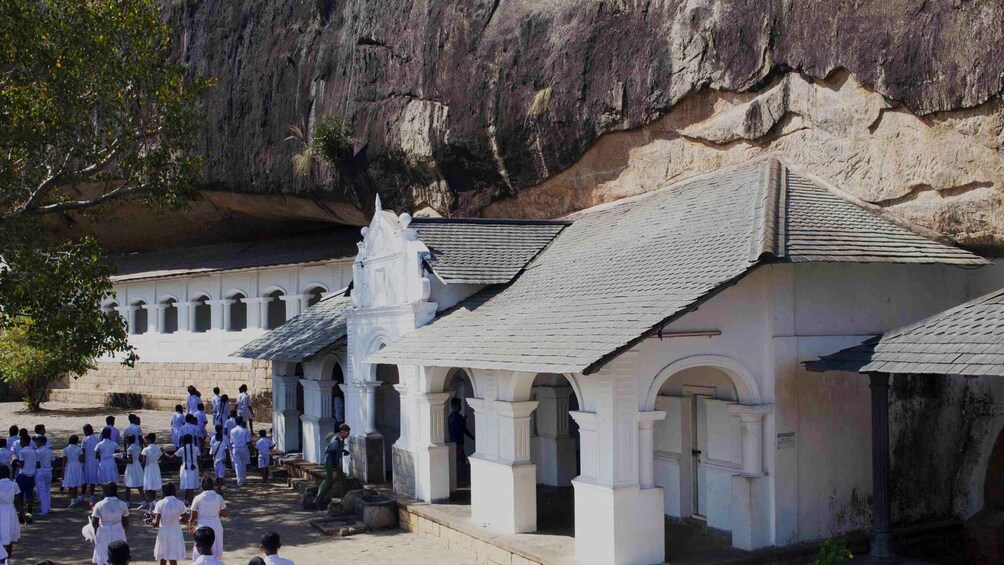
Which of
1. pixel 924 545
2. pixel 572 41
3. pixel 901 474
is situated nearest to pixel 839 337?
pixel 901 474

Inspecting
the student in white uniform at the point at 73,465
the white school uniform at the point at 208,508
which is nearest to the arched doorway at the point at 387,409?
the student in white uniform at the point at 73,465

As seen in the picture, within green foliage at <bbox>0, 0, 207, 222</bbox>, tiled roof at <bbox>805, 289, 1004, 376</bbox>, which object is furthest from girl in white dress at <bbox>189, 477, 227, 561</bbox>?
green foliage at <bbox>0, 0, 207, 222</bbox>

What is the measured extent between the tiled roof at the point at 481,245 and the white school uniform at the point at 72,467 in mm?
7314

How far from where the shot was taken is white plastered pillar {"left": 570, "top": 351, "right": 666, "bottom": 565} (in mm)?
11492

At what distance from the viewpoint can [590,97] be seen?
66.1 ft

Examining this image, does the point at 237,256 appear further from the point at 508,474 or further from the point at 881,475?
the point at 881,475

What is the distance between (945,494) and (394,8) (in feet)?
57.3

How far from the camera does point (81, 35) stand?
61.1 feet

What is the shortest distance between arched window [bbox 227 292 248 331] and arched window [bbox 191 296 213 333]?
1.53 meters

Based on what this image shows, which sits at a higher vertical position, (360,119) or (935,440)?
(360,119)

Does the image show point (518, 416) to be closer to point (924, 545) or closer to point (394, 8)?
point (924, 545)

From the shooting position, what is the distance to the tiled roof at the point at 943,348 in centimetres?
991

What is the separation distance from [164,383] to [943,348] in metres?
30.3

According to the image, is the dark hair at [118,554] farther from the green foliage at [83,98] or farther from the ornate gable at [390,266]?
the green foliage at [83,98]
